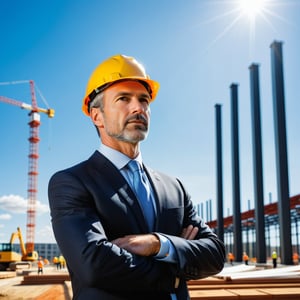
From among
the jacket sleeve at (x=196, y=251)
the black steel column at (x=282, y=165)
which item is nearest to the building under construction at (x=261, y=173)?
the black steel column at (x=282, y=165)

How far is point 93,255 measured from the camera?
1.66 metres

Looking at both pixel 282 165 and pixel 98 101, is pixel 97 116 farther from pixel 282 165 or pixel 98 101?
pixel 282 165

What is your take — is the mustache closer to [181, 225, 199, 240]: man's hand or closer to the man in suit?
the man in suit

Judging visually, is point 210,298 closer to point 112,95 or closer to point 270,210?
point 112,95

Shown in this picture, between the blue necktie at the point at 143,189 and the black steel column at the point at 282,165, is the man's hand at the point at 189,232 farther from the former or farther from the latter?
the black steel column at the point at 282,165

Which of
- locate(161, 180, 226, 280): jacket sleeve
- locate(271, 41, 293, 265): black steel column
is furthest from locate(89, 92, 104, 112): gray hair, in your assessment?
locate(271, 41, 293, 265): black steel column

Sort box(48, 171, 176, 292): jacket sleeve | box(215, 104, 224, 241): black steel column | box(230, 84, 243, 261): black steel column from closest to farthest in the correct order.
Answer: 1. box(48, 171, 176, 292): jacket sleeve
2. box(230, 84, 243, 261): black steel column
3. box(215, 104, 224, 241): black steel column

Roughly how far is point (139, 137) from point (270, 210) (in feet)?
93.0

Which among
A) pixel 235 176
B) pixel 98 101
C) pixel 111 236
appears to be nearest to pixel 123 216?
pixel 111 236

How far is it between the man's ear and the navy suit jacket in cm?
14

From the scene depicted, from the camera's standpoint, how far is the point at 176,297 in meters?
1.80

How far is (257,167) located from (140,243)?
21.3 meters

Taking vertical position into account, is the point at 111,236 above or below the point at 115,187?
below

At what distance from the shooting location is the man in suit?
66.5 inches
